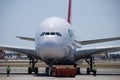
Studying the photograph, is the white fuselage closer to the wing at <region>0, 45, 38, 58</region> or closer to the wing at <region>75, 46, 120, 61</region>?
the wing at <region>75, 46, 120, 61</region>

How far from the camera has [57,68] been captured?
3572 centimetres

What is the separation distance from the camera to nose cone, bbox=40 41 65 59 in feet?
115

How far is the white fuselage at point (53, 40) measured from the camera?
35.2 m

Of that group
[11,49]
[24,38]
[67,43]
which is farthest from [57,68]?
[24,38]

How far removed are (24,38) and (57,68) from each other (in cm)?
1305

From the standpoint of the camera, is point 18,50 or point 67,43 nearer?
point 67,43

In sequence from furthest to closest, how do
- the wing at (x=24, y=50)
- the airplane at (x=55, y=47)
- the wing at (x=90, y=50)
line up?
the wing at (x=90, y=50) < the wing at (x=24, y=50) < the airplane at (x=55, y=47)

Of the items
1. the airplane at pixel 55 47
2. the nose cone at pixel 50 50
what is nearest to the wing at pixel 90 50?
the airplane at pixel 55 47

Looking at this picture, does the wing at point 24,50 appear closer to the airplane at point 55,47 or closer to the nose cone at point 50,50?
the airplane at point 55,47

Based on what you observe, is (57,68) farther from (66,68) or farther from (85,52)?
(85,52)

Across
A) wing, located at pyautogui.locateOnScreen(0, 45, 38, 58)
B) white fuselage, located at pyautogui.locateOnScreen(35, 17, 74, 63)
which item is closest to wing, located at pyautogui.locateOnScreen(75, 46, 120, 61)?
white fuselage, located at pyautogui.locateOnScreen(35, 17, 74, 63)

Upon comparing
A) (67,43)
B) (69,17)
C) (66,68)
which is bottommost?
(66,68)

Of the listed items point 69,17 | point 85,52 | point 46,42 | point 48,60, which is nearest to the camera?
point 46,42

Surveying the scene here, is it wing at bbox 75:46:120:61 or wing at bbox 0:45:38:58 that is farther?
wing at bbox 75:46:120:61
